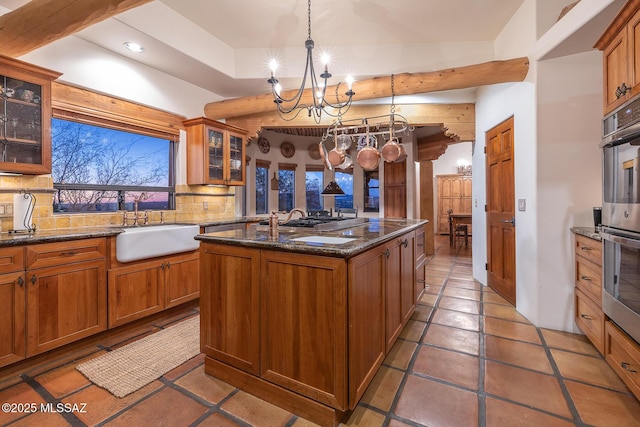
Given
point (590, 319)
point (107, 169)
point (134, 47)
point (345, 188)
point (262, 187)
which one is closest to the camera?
point (590, 319)

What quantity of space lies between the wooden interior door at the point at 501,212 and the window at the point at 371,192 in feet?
12.4

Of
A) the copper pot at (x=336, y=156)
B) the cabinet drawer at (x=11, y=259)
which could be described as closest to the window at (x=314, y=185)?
the copper pot at (x=336, y=156)

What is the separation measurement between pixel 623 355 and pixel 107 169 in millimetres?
4513

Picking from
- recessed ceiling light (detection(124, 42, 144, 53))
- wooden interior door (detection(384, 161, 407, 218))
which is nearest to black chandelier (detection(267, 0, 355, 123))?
recessed ceiling light (detection(124, 42, 144, 53))

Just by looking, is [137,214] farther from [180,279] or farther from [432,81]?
Answer: [432,81]

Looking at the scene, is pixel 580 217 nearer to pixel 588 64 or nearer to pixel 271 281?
pixel 588 64

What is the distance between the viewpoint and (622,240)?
5.42ft

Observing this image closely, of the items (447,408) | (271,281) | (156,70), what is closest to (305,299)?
(271,281)

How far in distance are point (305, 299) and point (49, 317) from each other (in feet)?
6.56

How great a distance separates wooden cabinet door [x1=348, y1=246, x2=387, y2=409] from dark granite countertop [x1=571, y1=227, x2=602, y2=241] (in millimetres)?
1580

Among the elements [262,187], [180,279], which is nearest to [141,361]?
[180,279]

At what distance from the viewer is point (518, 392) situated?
1759 mm

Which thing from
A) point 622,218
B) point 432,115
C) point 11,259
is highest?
point 432,115

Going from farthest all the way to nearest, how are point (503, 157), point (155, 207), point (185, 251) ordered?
point (155, 207) < point (503, 157) < point (185, 251)
